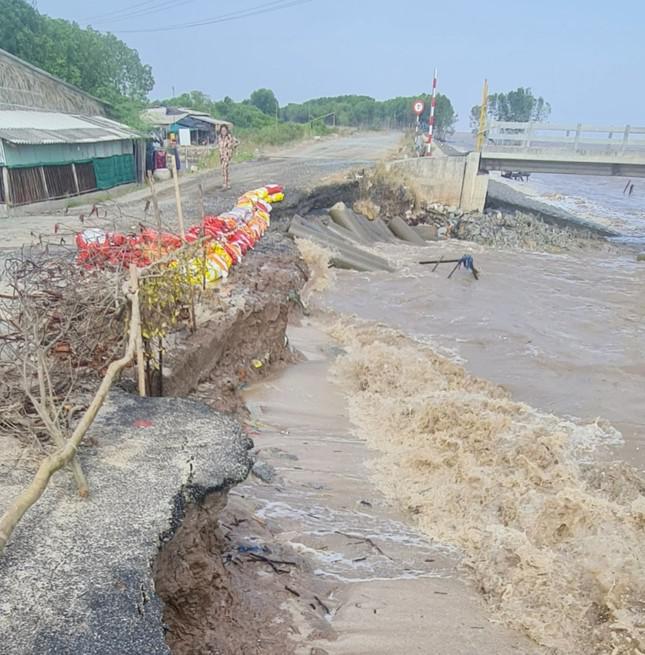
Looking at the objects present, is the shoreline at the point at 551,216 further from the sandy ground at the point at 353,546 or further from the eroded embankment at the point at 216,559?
the sandy ground at the point at 353,546

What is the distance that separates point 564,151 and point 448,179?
14.4 feet

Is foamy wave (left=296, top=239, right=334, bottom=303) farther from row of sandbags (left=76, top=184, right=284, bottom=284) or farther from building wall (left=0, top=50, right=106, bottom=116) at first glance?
building wall (left=0, top=50, right=106, bottom=116)

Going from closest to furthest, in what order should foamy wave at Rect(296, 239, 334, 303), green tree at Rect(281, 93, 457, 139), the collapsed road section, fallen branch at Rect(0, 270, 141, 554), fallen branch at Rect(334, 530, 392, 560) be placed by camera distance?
the collapsed road section, fallen branch at Rect(0, 270, 141, 554), fallen branch at Rect(334, 530, 392, 560), foamy wave at Rect(296, 239, 334, 303), green tree at Rect(281, 93, 457, 139)

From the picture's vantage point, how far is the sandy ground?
13.9 feet

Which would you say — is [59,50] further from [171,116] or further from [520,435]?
[520,435]

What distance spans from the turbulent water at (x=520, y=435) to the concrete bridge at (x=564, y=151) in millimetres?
8810

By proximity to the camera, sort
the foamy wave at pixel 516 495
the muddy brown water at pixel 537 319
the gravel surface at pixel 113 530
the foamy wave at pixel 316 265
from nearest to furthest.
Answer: the gravel surface at pixel 113 530, the foamy wave at pixel 516 495, the muddy brown water at pixel 537 319, the foamy wave at pixel 316 265

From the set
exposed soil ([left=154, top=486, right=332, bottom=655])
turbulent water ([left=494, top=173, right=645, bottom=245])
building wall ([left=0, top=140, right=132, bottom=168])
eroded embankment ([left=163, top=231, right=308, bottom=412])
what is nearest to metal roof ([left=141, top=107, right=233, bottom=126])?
building wall ([left=0, top=140, right=132, bottom=168])

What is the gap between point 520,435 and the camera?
751cm

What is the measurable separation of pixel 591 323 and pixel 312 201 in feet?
30.5

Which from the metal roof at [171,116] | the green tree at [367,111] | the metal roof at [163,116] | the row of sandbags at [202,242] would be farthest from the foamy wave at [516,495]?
the green tree at [367,111]

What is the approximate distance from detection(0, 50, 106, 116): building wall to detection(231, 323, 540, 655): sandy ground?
15.8 meters

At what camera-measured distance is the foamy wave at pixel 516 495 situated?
4.67 metres

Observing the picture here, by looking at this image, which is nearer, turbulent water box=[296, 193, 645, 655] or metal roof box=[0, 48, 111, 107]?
turbulent water box=[296, 193, 645, 655]
